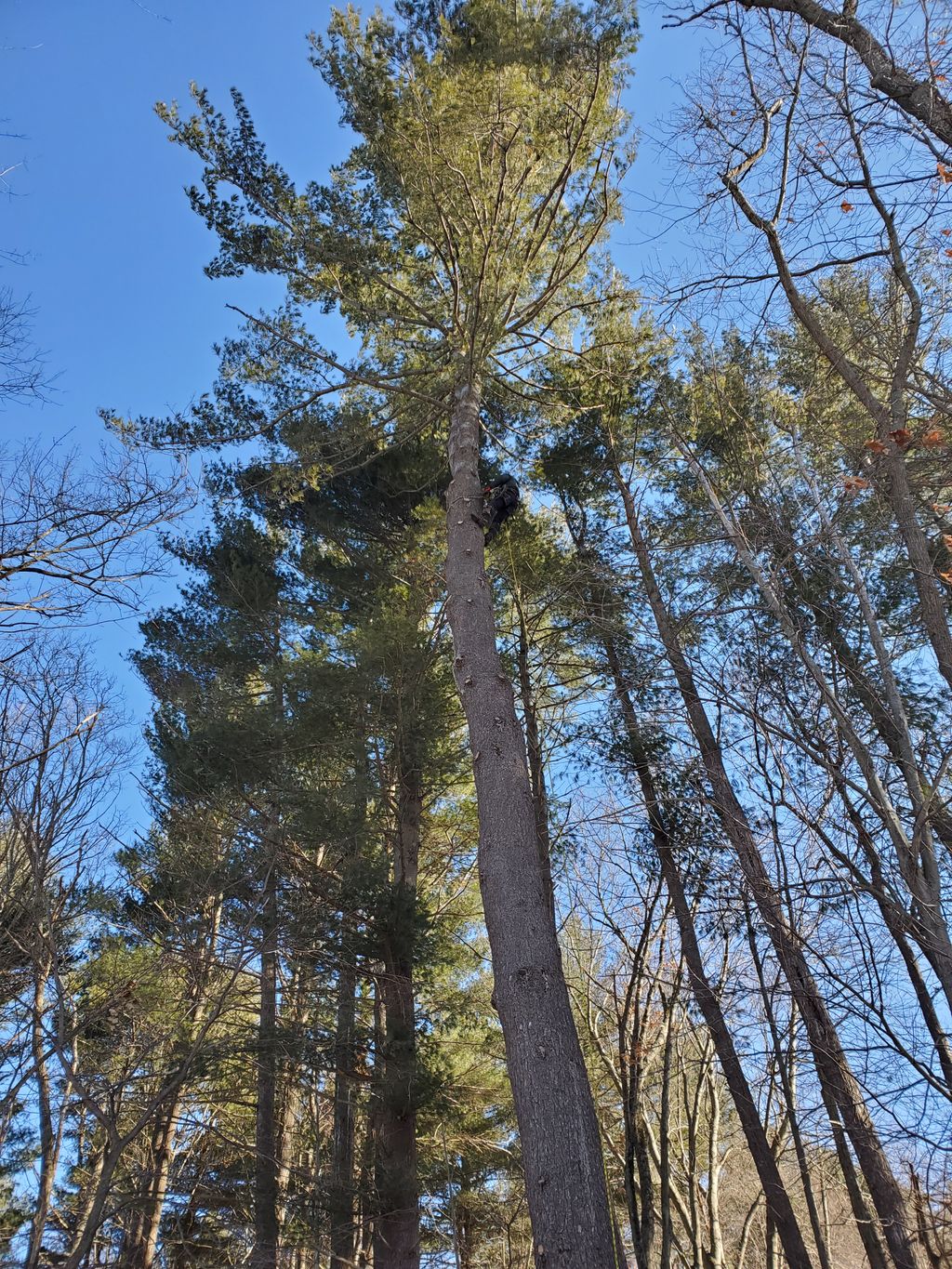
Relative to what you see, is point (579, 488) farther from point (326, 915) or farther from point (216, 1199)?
point (216, 1199)

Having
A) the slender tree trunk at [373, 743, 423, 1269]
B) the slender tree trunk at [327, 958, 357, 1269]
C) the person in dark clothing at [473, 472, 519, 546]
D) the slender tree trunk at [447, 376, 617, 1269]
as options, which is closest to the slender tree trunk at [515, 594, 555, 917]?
the slender tree trunk at [373, 743, 423, 1269]

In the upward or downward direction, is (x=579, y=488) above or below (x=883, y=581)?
above

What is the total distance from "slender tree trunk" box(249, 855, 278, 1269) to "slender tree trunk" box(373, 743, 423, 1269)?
0.90 m

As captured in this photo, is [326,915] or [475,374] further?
[326,915]

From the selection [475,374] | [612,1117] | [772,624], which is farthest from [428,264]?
Result: [612,1117]

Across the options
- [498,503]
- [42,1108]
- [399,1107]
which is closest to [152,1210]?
[42,1108]

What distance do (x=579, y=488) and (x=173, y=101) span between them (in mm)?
5118

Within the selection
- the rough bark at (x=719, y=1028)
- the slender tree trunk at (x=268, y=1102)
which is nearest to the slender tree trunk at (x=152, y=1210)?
the slender tree trunk at (x=268, y=1102)

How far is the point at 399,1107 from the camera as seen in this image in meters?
6.59

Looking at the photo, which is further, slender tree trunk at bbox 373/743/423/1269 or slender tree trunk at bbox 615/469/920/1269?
slender tree trunk at bbox 373/743/423/1269

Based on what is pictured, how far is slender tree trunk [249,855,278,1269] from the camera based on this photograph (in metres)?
6.77

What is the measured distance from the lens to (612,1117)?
9086mm

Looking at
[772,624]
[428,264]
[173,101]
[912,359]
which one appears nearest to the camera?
[912,359]

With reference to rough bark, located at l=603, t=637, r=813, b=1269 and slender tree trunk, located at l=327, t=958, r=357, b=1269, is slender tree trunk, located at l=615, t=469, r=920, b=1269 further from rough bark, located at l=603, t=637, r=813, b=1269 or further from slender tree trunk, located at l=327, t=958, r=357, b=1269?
slender tree trunk, located at l=327, t=958, r=357, b=1269
